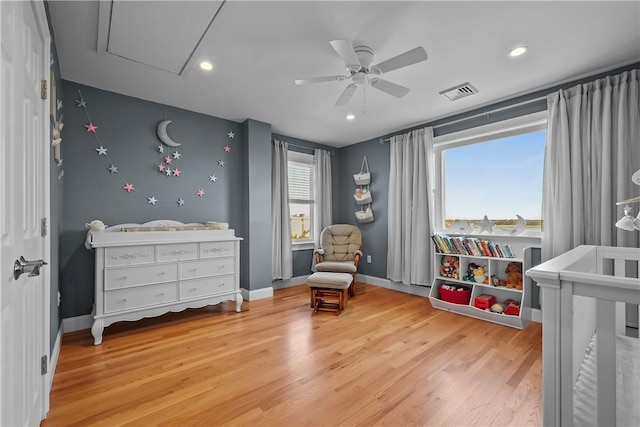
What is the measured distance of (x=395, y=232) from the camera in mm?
4230

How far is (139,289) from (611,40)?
14.2 ft

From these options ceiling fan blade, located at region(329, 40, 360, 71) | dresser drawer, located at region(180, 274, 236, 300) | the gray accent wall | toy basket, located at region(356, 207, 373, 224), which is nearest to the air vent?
ceiling fan blade, located at region(329, 40, 360, 71)

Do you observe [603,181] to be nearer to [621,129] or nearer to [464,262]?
[621,129]

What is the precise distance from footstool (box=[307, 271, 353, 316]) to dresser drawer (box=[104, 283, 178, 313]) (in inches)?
56.6

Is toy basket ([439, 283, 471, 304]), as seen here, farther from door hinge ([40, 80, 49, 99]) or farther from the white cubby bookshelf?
door hinge ([40, 80, 49, 99])

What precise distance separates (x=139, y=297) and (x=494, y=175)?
3991 millimetres

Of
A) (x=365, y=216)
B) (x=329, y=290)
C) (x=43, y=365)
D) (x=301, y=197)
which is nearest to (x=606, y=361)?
(x=43, y=365)

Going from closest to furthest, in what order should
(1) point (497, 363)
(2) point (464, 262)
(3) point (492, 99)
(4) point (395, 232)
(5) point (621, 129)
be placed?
1. (1) point (497, 363)
2. (5) point (621, 129)
3. (3) point (492, 99)
4. (2) point (464, 262)
5. (4) point (395, 232)

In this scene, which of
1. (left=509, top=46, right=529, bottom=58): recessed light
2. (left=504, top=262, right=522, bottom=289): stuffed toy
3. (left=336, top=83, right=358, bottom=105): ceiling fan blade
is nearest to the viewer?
(left=509, top=46, right=529, bottom=58): recessed light

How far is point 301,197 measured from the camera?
187 inches

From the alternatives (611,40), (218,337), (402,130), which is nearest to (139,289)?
(218,337)

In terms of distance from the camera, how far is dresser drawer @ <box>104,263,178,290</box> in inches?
99.0

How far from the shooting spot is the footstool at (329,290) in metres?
3.25

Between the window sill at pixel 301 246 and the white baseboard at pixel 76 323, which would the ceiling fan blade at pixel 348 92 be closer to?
the window sill at pixel 301 246
